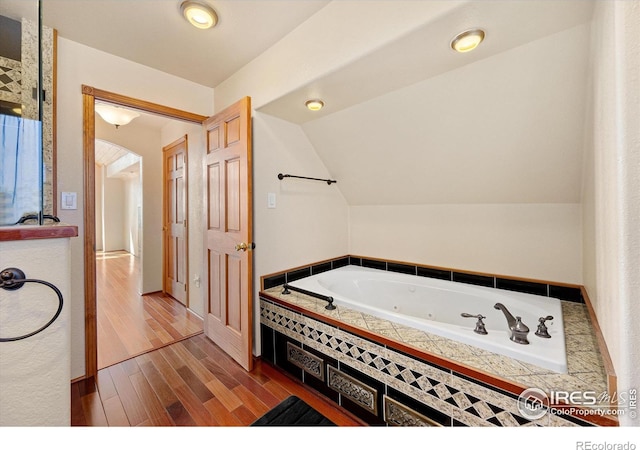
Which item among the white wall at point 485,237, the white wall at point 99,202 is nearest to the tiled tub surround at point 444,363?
the white wall at point 485,237

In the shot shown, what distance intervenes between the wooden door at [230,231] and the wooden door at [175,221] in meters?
1.05

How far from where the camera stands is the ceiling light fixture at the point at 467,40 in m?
1.18

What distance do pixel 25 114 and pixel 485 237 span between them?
2.87 m

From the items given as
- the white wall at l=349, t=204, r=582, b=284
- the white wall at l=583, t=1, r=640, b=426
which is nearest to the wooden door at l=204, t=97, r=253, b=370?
the white wall at l=349, t=204, r=582, b=284

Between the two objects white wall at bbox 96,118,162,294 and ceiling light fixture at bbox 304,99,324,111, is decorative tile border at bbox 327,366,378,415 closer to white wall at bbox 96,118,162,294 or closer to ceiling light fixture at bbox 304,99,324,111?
ceiling light fixture at bbox 304,99,324,111

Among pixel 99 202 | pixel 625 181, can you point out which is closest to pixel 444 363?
pixel 625 181

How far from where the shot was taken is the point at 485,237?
2.09 m

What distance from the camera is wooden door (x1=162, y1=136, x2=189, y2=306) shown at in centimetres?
320

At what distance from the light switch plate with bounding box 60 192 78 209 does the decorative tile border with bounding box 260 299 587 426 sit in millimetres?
1793

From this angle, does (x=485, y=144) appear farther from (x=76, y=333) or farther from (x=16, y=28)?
(x=76, y=333)

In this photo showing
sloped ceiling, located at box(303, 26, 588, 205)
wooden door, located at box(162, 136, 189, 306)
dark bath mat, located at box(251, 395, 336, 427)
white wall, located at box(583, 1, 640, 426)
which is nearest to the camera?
white wall, located at box(583, 1, 640, 426)

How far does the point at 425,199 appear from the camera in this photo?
2350 millimetres

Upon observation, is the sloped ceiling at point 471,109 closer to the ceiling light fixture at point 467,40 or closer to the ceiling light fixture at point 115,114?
the ceiling light fixture at point 467,40
